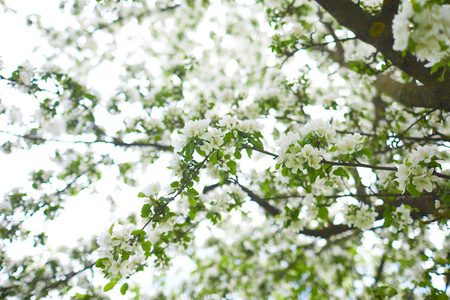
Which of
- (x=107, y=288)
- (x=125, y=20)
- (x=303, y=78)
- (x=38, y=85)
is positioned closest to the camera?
(x=107, y=288)

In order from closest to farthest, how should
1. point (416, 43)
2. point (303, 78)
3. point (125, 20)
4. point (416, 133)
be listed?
1. point (416, 43)
2. point (303, 78)
3. point (416, 133)
4. point (125, 20)

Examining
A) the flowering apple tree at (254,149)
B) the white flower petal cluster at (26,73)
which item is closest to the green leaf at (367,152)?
the flowering apple tree at (254,149)

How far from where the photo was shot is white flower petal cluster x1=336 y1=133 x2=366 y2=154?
2010 mm

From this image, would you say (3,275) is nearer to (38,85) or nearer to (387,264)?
(38,85)

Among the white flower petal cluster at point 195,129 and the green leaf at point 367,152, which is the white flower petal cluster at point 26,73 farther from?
the green leaf at point 367,152

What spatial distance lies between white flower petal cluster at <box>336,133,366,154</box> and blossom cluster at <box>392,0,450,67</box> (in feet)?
2.51

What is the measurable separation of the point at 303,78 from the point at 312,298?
5.25m

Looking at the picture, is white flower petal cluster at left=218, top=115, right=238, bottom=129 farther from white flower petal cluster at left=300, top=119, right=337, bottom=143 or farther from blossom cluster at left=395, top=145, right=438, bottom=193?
blossom cluster at left=395, top=145, right=438, bottom=193

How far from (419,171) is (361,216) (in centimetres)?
136

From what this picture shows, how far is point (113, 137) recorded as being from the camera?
424 centimetres

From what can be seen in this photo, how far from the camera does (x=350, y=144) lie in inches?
79.5

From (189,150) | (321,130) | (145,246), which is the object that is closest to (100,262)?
(145,246)

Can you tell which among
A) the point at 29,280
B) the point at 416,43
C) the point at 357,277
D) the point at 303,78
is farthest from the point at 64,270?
the point at 357,277

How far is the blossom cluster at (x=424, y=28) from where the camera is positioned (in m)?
1.24
